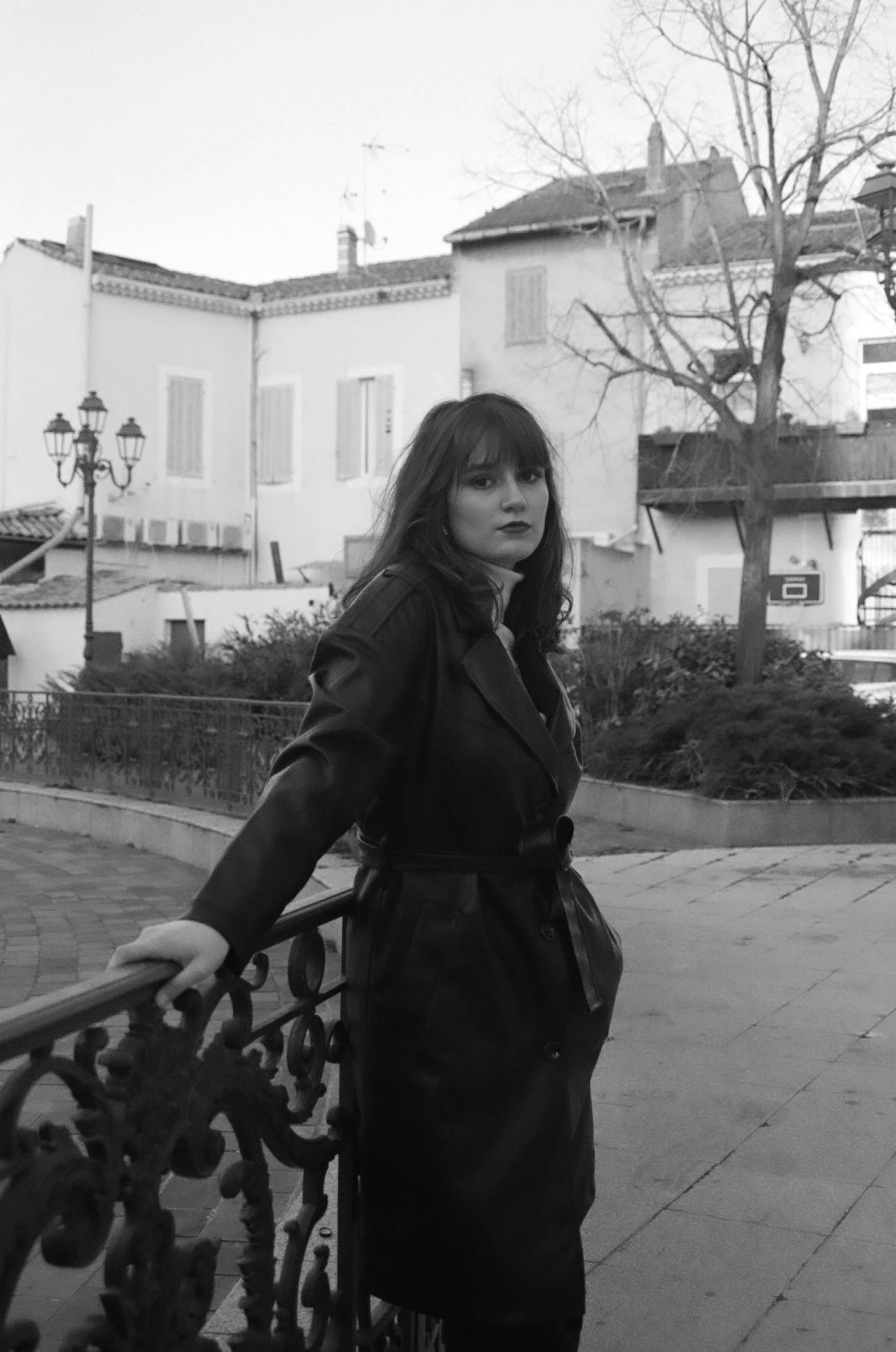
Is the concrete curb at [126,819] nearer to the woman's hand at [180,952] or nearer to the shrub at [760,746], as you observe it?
the shrub at [760,746]

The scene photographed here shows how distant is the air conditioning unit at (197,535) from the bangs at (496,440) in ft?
94.4

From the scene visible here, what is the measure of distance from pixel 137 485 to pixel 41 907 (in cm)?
2172

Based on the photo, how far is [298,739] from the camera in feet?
6.87

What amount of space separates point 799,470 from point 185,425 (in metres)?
12.4

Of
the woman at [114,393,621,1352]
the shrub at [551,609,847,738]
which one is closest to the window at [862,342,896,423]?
the shrub at [551,609,847,738]

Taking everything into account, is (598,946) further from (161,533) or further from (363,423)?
(161,533)

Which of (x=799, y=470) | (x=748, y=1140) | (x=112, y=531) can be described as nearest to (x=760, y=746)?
(x=748, y=1140)

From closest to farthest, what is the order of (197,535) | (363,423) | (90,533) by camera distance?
(90,533) < (363,423) < (197,535)

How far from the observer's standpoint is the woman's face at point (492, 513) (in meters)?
2.33

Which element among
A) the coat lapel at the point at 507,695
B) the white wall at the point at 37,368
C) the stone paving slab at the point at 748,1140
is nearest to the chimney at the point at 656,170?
the white wall at the point at 37,368

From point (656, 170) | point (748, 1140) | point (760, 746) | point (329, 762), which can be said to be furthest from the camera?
point (656, 170)

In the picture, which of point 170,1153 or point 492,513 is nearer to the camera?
point 170,1153

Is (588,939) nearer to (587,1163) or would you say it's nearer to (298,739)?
(587,1163)

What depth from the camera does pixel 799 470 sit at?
25.8 meters
